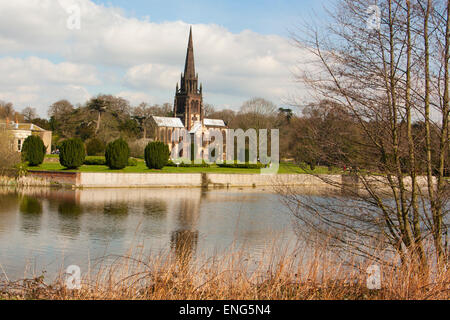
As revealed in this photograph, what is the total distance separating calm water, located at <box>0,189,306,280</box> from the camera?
1180 centimetres

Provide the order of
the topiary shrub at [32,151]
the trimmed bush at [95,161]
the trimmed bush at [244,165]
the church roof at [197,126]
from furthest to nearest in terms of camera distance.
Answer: the church roof at [197,126] < the trimmed bush at [244,165] < the trimmed bush at [95,161] < the topiary shrub at [32,151]

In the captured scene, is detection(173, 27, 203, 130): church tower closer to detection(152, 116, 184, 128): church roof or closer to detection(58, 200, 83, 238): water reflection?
detection(152, 116, 184, 128): church roof

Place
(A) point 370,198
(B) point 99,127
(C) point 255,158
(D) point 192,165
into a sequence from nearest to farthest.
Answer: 1. (A) point 370,198
2. (D) point 192,165
3. (C) point 255,158
4. (B) point 99,127

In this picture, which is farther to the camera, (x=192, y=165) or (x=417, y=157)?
(x=192, y=165)

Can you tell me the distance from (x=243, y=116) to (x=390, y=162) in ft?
165

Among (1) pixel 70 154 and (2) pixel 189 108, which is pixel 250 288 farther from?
(2) pixel 189 108

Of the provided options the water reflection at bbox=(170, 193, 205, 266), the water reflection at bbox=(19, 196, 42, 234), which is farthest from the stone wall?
the water reflection at bbox=(19, 196, 42, 234)

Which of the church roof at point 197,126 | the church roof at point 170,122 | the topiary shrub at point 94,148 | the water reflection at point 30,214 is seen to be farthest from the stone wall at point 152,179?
the church roof at point 197,126

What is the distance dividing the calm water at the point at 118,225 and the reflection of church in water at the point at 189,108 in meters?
58.5

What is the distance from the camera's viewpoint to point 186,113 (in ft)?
301

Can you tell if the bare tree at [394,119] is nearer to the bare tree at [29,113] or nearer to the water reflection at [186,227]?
the water reflection at [186,227]

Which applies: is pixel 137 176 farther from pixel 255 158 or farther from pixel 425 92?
pixel 425 92

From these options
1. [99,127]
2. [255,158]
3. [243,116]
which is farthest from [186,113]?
[255,158]

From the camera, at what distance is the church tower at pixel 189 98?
9094 centimetres
